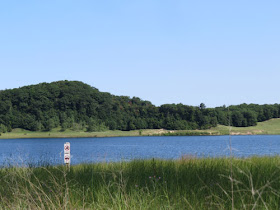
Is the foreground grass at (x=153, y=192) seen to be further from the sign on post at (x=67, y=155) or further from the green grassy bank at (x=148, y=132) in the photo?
the green grassy bank at (x=148, y=132)

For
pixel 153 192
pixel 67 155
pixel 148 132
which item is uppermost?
pixel 148 132

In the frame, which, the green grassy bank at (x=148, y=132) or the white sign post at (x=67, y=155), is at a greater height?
the green grassy bank at (x=148, y=132)

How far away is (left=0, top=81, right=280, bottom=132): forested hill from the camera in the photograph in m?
123

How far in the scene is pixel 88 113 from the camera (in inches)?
5300

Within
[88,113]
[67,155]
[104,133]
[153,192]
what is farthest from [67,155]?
[88,113]

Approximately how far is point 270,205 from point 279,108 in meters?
160

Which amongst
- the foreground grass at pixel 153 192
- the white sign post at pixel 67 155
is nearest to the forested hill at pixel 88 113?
the white sign post at pixel 67 155

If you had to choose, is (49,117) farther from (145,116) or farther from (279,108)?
(279,108)

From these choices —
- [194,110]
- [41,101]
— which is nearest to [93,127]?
[41,101]

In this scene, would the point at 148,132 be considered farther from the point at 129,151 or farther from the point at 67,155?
the point at 67,155

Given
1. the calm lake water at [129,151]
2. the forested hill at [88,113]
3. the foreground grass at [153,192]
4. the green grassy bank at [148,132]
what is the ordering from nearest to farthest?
the foreground grass at [153,192], the calm lake water at [129,151], the green grassy bank at [148,132], the forested hill at [88,113]

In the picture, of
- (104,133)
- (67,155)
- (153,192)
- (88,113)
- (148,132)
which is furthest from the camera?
(88,113)

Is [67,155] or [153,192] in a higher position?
[67,155]

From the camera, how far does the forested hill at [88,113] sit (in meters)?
123
